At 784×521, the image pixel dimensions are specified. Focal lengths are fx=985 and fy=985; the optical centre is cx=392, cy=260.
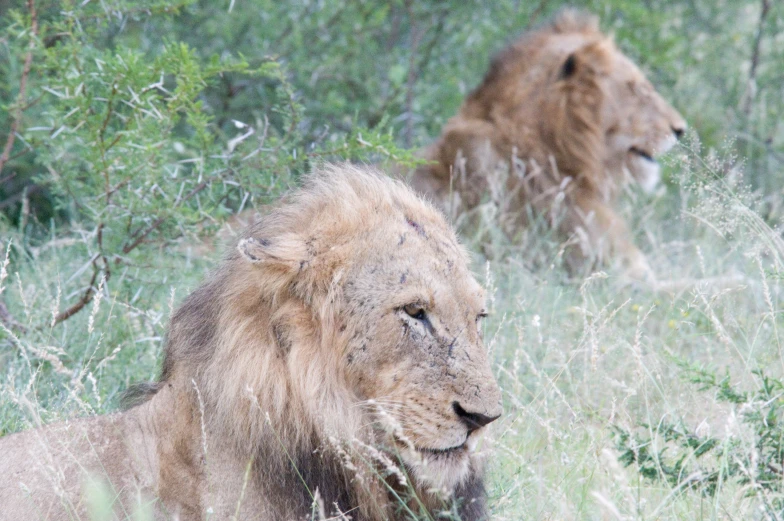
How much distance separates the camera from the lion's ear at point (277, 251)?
249 cm

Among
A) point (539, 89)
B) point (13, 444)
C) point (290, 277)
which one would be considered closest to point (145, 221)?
point (13, 444)

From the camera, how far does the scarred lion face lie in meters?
2.44

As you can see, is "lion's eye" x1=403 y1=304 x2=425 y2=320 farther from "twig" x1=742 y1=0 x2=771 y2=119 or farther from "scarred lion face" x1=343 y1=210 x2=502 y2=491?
"twig" x1=742 y1=0 x2=771 y2=119

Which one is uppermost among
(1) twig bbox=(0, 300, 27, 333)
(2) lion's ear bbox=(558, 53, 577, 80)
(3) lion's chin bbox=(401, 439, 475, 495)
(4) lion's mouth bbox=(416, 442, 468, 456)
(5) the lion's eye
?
(5) the lion's eye

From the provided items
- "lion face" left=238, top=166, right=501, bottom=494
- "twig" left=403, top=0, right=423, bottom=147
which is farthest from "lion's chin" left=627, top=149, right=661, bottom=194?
"lion face" left=238, top=166, right=501, bottom=494

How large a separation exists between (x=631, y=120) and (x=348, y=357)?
4.25m

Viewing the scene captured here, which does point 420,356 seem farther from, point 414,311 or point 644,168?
point 644,168

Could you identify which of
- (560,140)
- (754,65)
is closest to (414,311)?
(560,140)

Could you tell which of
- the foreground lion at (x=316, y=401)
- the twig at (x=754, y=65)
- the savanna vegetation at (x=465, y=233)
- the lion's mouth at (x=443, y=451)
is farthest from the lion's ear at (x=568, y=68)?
the lion's mouth at (x=443, y=451)

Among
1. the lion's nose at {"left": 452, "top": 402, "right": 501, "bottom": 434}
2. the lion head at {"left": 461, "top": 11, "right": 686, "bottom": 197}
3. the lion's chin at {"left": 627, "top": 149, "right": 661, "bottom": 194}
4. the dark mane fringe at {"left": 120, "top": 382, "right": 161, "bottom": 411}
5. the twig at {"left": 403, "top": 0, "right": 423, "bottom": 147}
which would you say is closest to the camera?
the lion's nose at {"left": 452, "top": 402, "right": 501, "bottom": 434}

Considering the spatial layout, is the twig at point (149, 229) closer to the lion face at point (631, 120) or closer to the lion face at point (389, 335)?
the lion face at point (389, 335)

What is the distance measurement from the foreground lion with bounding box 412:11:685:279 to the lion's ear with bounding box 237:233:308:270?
3.14 metres

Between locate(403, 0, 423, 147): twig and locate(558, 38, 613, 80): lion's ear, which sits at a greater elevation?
locate(558, 38, 613, 80): lion's ear

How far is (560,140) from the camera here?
240 inches
